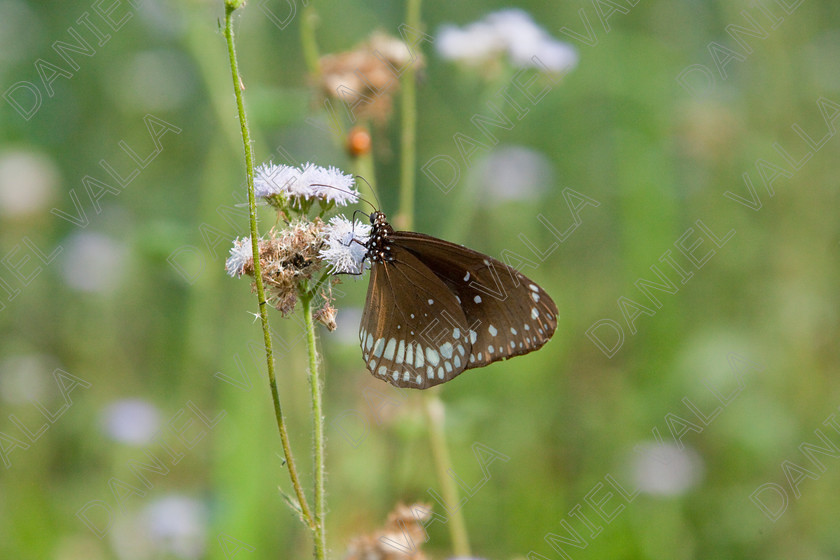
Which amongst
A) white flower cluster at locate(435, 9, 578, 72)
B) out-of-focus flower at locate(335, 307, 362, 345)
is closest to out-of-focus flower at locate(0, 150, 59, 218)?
out-of-focus flower at locate(335, 307, 362, 345)

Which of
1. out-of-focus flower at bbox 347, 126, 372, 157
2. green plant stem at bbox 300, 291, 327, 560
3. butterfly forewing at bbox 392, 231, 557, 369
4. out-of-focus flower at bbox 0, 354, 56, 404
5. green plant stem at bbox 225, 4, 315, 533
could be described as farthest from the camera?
out-of-focus flower at bbox 0, 354, 56, 404

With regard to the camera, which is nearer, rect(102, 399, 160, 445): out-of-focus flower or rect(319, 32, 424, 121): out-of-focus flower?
rect(319, 32, 424, 121): out-of-focus flower

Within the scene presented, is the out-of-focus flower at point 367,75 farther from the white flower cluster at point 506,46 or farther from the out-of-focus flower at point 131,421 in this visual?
→ the out-of-focus flower at point 131,421

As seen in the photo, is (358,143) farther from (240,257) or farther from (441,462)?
(441,462)

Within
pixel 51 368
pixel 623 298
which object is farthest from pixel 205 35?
pixel 623 298

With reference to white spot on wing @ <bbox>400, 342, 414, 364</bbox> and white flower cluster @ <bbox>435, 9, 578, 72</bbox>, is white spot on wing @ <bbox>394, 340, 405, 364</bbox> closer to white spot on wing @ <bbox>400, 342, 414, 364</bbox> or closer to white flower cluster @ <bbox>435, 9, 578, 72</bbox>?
white spot on wing @ <bbox>400, 342, 414, 364</bbox>

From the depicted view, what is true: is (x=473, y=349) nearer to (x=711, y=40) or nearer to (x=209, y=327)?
(x=209, y=327)

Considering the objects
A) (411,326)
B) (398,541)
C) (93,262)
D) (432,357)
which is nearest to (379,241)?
(411,326)
